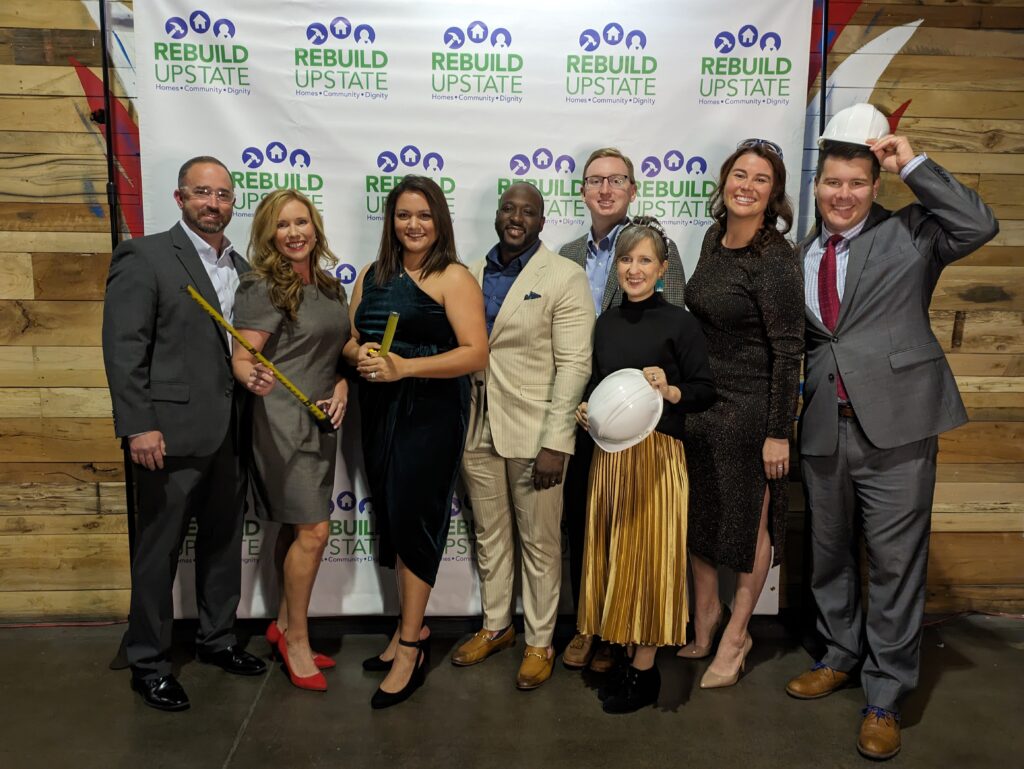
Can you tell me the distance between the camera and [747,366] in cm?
240

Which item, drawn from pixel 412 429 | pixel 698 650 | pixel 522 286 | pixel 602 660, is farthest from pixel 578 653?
pixel 522 286

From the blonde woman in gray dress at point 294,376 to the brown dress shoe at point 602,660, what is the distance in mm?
958

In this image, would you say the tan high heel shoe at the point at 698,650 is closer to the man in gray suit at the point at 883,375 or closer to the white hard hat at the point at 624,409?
the man in gray suit at the point at 883,375

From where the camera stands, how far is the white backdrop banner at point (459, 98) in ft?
9.09

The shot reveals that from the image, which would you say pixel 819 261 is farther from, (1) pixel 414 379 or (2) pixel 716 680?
(2) pixel 716 680

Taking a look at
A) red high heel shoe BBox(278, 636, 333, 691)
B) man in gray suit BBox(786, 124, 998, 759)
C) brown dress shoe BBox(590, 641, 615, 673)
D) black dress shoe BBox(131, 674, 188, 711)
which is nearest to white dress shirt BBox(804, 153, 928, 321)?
man in gray suit BBox(786, 124, 998, 759)

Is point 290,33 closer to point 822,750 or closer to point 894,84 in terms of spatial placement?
point 894,84

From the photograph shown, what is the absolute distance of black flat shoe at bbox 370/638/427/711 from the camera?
2.48 meters

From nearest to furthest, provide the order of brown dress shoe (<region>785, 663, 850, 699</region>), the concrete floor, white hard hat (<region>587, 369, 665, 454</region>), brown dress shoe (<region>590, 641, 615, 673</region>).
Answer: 1. white hard hat (<region>587, 369, 665, 454</region>)
2. the concrete floor
3. brown dress shoe (<region>785, 663, 850, 699</region>)
4. brown dress shoe (<region>590, 641, 615, 673</region>)

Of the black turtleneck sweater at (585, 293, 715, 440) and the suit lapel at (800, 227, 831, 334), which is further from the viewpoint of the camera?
the suit lapel at (800, 227, 831, 334)

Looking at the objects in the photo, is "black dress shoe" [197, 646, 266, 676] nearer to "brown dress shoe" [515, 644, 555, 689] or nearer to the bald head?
"brown dress shoe" [515, 644, 555, 689]

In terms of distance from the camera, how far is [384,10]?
279 centimetres

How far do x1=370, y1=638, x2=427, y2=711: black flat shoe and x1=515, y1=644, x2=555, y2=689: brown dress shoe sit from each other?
1.12ft

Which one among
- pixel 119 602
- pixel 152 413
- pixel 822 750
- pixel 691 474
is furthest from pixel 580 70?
pixel 119 602
